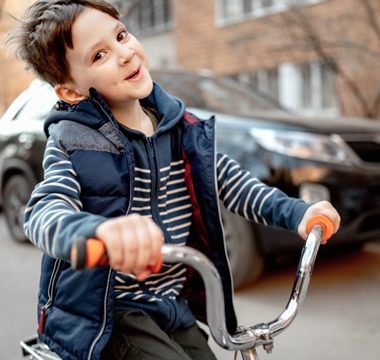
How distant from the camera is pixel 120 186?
1364 millimetres

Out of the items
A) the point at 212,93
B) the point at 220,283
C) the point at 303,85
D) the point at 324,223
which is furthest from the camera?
the point at 303,85

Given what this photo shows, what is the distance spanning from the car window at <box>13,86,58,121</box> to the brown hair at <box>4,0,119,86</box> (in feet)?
1.49

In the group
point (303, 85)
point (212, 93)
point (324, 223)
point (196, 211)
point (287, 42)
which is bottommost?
point (303, 85)

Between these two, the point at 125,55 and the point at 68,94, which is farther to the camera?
the point at 68,94

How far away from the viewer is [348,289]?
135 inches

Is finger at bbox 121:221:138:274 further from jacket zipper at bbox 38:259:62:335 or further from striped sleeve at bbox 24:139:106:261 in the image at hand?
jacket zipper at bbox 38:259:62:335

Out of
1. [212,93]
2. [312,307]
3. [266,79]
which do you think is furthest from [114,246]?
[266,79]

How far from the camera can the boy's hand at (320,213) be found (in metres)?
1.29

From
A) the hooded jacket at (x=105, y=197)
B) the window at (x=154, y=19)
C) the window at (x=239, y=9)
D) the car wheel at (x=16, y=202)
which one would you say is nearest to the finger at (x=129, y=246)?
the hooded jacket at (x=105, y=197)

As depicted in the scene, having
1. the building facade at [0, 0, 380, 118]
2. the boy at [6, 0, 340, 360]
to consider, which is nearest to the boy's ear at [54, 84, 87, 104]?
the boy at [6, 0, 340, 360]

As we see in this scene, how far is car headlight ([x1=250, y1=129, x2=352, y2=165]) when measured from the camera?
10.4ft

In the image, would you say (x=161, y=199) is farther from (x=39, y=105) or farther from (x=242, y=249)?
(x=242, y=249)

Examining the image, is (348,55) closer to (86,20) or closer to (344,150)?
(344,150)

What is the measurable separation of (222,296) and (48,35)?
86 cm
